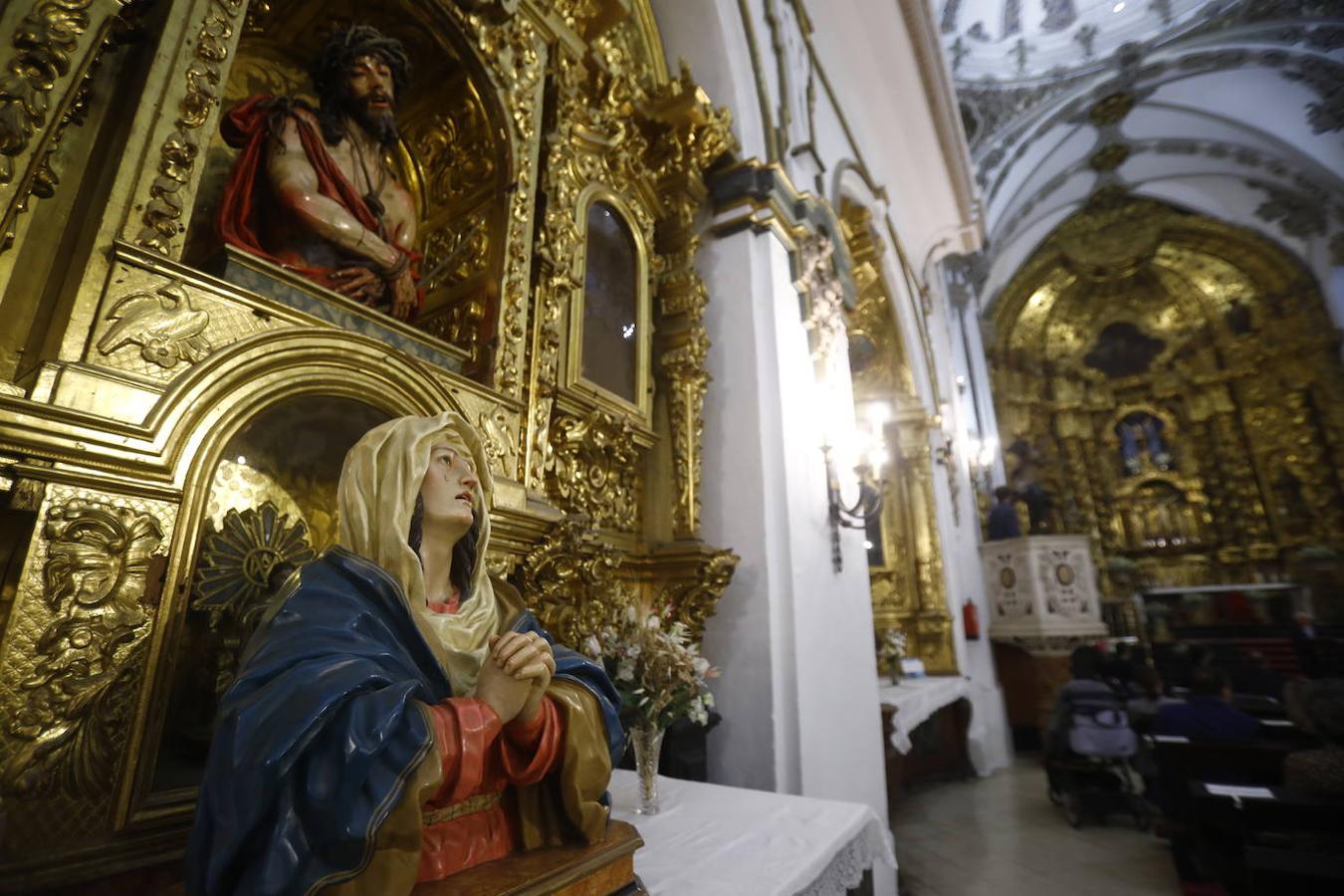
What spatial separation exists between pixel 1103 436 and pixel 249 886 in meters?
22.0

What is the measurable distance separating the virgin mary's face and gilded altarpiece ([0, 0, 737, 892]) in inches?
23.0

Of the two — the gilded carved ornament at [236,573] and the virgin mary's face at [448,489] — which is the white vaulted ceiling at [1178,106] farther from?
the gilded carved ornament at [236,573]

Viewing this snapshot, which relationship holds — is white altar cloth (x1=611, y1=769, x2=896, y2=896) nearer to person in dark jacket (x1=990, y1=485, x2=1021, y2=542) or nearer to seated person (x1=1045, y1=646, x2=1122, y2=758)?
seated person (x1=1045, y1=646, x2=1122, y2=758)

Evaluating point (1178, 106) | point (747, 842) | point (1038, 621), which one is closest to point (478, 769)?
point (747, 842)

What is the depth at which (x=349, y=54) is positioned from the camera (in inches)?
91.7

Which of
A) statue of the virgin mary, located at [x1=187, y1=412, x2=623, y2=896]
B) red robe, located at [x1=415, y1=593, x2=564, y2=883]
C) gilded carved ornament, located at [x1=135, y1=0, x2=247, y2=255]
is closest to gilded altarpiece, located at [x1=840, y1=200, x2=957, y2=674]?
gilded carved ornament, located at [x1=135, y1=0, x2=247, y2=255]

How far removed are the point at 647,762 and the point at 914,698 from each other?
4.14 m

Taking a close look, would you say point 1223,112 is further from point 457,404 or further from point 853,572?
point 457,404

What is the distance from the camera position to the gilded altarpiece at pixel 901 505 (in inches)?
297

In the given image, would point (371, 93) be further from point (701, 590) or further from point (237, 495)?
point (701, 590)

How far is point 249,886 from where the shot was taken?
822 mm

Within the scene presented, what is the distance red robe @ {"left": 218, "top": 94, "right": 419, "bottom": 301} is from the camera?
79.5 inches

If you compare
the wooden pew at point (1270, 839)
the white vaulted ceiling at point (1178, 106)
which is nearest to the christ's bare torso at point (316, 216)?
the wooden pew at point (1270, 839)

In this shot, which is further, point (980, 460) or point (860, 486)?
point (980, 460)
